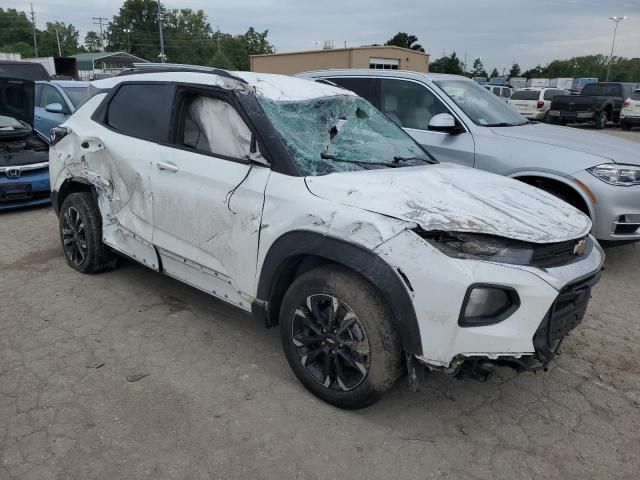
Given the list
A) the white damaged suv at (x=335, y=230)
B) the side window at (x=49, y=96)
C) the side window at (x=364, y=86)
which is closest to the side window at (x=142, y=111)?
the white damaged suv at (x=335, y=230)

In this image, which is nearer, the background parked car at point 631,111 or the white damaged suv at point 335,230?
the white damaged suv at point 335,230

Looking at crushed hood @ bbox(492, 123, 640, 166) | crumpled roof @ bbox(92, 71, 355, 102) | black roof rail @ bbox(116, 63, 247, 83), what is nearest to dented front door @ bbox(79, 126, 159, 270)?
crumpled roof @ bbox(92, 71, 355, 102)

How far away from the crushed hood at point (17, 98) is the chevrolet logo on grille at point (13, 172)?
4.08ft

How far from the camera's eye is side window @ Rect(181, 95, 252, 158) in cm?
326

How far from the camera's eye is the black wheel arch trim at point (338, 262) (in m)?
2.44

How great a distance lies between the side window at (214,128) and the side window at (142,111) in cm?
20

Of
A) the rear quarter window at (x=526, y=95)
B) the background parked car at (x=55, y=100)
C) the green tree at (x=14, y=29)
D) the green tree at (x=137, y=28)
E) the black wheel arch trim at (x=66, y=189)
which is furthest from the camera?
the green tree at (x=14, y=29)

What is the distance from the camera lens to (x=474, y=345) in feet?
7.85

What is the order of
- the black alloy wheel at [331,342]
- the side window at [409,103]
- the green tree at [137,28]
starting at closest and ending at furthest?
the black alloy wheel at [331,342] < the side window at [409,103] < the green tree at [137,28]

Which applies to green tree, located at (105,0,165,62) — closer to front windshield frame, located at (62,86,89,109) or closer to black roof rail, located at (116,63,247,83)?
front windshield frame, located at (62,86,89,109)

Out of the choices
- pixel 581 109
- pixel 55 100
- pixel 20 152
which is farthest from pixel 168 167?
pixel 581 109

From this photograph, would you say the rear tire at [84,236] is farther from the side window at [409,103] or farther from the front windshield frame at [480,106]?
the front windshield frame at [480,106]

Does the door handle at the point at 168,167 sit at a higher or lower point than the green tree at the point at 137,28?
lower

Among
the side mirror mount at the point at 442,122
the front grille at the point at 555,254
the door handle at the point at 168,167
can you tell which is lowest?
the front grille at the point at 555,254
